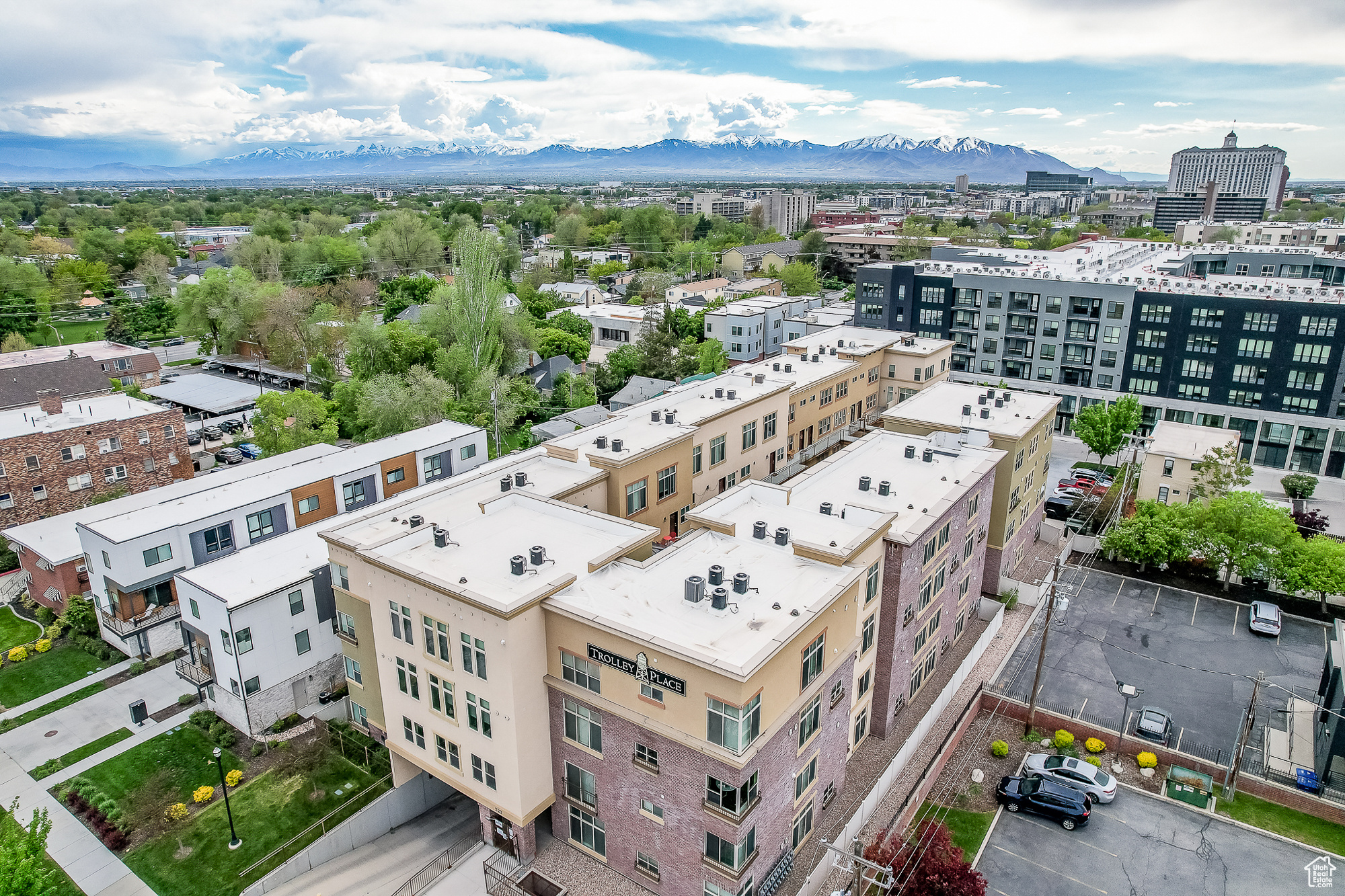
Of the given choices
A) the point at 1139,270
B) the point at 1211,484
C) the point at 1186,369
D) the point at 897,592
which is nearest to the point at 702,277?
the point at 1139,270

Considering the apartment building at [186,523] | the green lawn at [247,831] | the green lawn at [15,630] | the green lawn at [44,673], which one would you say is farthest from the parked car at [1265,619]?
the green lawn at [15,630]

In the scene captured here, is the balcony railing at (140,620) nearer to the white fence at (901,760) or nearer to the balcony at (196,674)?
the balcony at (196,674)

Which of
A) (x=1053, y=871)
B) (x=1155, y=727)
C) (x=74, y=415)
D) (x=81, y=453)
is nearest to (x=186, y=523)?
(x=81, y=453)

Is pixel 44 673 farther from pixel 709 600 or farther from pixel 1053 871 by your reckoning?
pixel 1053 871

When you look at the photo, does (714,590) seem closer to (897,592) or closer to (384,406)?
(897,592)

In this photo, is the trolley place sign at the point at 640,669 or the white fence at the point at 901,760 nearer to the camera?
the trolley place sign at the point at 640,669

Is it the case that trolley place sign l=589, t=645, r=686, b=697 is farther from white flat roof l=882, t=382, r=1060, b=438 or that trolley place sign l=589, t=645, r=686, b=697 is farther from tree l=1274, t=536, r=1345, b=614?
tree l=1274, t=536, r=1345, b=614
